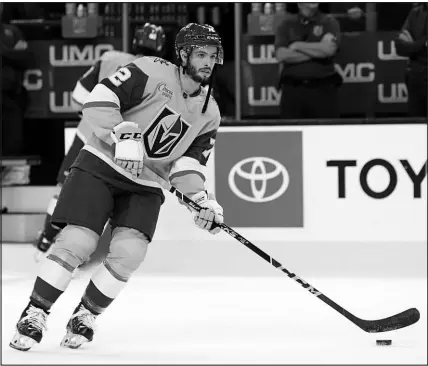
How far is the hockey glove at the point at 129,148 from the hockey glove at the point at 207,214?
305 mm

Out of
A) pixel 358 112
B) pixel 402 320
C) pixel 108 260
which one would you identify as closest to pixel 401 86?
pixel 358 112

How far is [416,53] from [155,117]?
284cm

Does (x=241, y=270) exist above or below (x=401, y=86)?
below

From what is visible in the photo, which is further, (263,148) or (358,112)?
(358,112)

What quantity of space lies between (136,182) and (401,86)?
133 inches

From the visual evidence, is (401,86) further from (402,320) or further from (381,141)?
(402,320)

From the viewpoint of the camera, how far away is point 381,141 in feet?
18.1

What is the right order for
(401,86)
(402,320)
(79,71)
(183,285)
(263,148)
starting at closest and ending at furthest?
(402,320), (183,285), (263,148), (401,86), (79,71)

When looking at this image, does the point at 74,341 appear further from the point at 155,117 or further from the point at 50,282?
the point at 155,117

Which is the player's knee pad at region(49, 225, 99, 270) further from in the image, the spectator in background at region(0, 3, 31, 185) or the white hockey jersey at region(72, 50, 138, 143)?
the spectator in background at region(0, 3, 31, 185)

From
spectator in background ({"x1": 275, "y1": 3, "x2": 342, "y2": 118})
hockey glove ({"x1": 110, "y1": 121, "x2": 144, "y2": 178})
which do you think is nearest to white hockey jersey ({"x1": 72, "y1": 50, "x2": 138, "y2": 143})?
spectator in background ({"x1": 275, "y1": 3, "x2": 342, "y2": 118})

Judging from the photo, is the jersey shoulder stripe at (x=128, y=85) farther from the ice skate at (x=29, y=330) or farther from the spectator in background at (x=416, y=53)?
the spectator in background at (x=416, y=53)

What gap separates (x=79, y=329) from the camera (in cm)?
355

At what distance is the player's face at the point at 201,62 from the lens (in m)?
3.59
